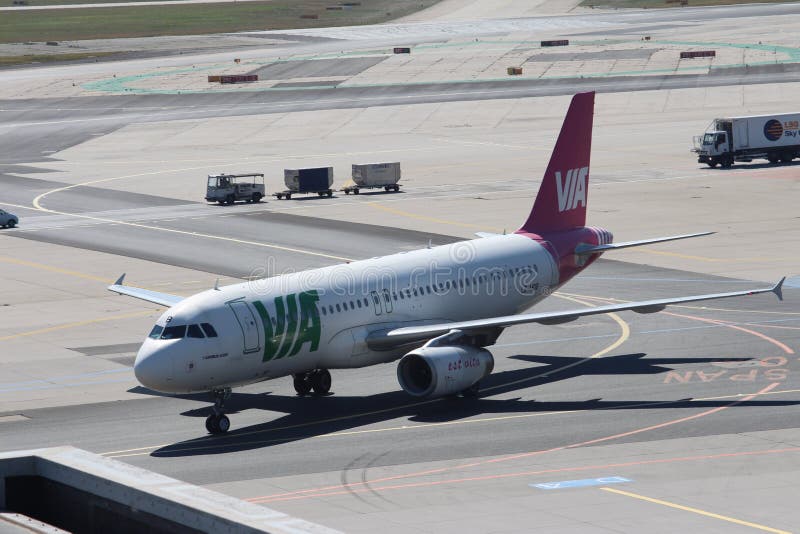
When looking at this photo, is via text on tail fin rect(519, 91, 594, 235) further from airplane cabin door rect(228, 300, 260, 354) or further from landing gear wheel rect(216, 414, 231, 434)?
landing gear wheel rect(216, 414, 231, 434)

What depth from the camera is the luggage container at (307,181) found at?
106000 millimetres

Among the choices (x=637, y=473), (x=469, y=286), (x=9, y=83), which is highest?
(x=9, y=83)

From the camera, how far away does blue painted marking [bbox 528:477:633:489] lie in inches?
1433

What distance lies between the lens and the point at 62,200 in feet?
353

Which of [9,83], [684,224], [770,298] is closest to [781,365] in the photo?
[770,298]

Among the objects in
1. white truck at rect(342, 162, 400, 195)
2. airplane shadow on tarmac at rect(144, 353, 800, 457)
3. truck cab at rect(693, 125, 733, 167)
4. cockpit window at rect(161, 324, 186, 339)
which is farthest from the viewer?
truck cab at rect(693, 125, 733, 167)

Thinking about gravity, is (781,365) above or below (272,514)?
below

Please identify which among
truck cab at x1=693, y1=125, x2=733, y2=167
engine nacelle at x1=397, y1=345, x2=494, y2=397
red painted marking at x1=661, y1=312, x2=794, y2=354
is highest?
truck cab at x1=693, y1=125, x2=733, y2=167

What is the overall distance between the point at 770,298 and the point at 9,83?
149249mm

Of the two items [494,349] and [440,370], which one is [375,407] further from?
[494,349]

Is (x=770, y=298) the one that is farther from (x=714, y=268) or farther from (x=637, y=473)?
(x=637, y=473)

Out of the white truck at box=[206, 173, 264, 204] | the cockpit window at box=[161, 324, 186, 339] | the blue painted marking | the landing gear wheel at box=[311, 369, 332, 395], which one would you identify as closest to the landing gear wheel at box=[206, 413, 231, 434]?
the cockpit window at box=[161, 324, 186, 339]

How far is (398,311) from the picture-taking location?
4888cm

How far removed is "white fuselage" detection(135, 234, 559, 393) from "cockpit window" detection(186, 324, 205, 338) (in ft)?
0.10
